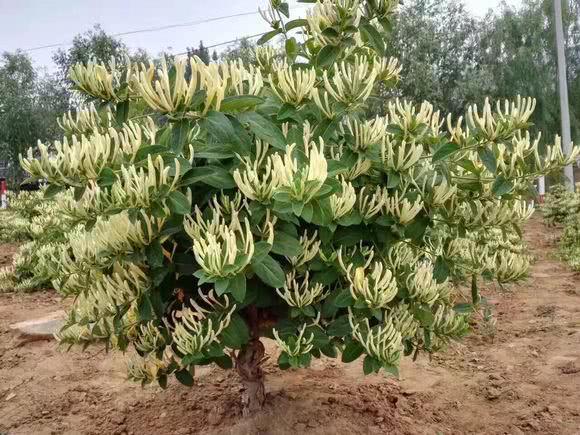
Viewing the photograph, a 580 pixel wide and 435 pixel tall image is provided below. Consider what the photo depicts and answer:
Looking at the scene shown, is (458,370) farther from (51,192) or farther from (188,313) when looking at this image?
(51,192)

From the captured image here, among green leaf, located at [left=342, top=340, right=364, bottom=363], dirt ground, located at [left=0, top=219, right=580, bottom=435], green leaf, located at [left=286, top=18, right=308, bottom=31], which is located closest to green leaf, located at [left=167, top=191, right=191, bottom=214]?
green leaf, located at [left=342, top=340, right=364, bottom=363]

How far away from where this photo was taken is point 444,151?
6.40ft

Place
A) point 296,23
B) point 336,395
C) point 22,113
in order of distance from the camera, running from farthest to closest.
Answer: point 22,113 < point 336,395 < point 296,23

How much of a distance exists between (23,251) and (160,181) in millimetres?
6247

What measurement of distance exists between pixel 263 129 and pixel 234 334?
73 cm

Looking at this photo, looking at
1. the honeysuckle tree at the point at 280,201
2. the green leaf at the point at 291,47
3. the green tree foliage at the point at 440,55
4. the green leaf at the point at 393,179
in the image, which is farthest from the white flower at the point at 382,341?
the green tree foliage at the point at 440,55

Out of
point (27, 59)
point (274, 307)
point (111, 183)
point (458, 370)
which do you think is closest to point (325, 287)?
point (274, 307)

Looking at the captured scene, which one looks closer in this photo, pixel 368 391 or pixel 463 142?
pixel 463 142

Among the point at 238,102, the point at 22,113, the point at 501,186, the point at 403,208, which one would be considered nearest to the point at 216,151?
the point at 238,102

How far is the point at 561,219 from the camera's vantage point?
11.5 metres

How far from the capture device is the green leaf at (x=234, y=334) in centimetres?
198

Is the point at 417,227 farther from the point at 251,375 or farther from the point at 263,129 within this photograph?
the point at 251,375

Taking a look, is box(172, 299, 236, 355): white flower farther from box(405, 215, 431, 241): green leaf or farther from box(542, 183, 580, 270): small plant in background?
box(542, 183, 580, 270): small plant in background

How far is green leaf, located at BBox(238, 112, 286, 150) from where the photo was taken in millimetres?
1754
